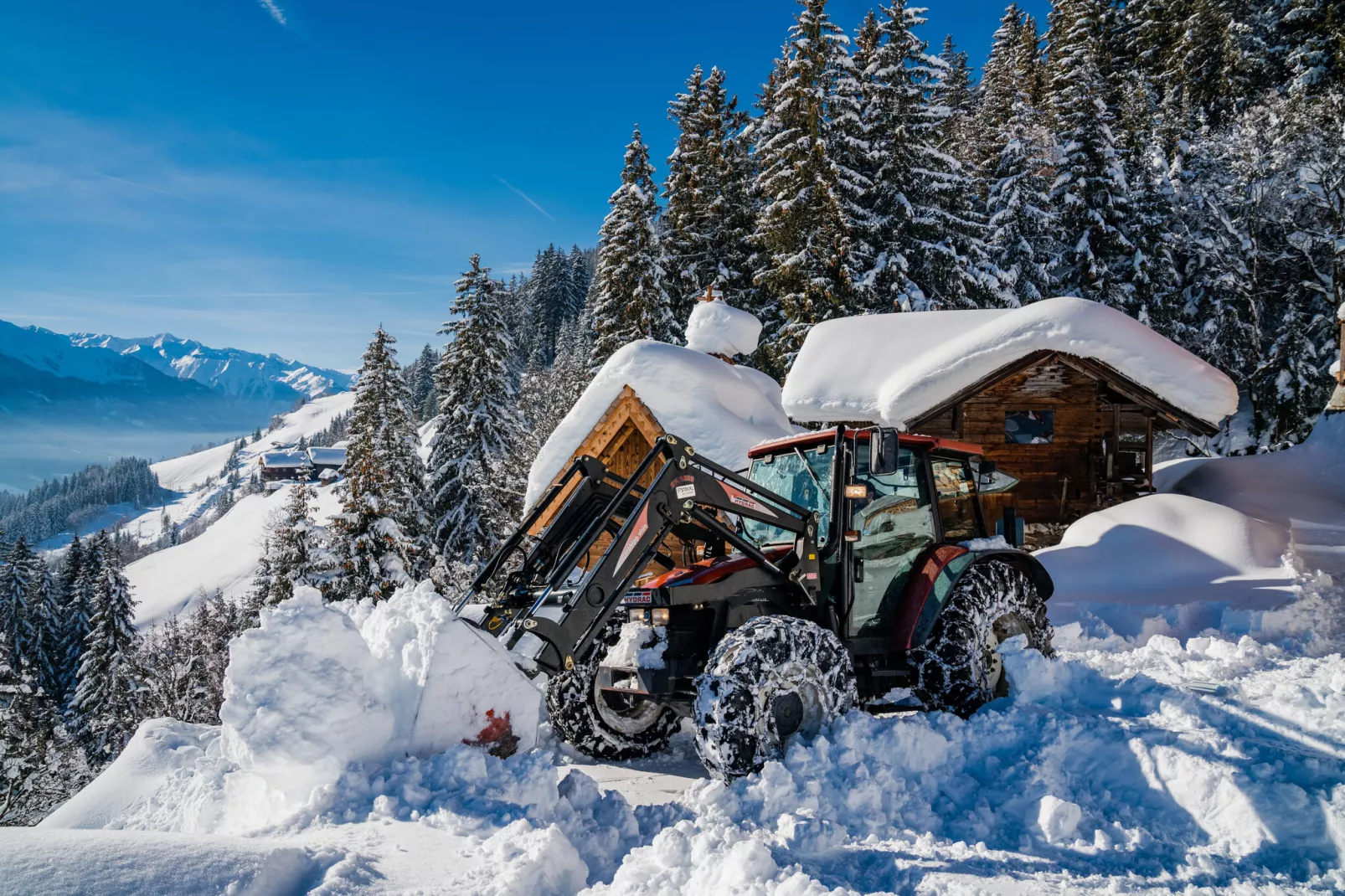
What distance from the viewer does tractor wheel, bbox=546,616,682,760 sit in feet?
18.5

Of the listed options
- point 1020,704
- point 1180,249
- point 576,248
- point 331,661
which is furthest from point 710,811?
point 576,248

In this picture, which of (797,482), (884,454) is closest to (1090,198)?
(797,482)

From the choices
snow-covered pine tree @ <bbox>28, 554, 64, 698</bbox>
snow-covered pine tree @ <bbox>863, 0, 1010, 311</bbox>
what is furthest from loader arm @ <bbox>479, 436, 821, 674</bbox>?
snow-covered pine tree @ <bbox>28, 554, 64, 698</bbox>

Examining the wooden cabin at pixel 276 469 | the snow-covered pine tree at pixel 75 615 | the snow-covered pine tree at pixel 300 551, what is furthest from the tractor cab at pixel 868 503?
the wooden cabin at pixel 276 469

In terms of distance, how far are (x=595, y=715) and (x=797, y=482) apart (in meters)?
2.29

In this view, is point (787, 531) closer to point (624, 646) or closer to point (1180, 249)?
point (624, 646)

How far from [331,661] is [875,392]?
1368 centimetres

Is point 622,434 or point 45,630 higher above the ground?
point 622,434

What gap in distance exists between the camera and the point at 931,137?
26.3 meters

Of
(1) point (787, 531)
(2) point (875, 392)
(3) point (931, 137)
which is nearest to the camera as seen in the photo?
(1) point (787, 531)

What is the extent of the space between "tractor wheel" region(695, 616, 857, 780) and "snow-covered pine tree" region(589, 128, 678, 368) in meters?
23.3

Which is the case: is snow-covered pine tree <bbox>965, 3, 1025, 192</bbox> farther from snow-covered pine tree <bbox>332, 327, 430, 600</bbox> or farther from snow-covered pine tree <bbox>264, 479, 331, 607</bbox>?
snow-covered pine tree <bbox>264, 479, 331, 607</bbox>

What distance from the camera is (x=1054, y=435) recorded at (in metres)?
16.3

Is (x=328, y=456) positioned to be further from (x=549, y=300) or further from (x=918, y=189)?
(x=918, y=189)
